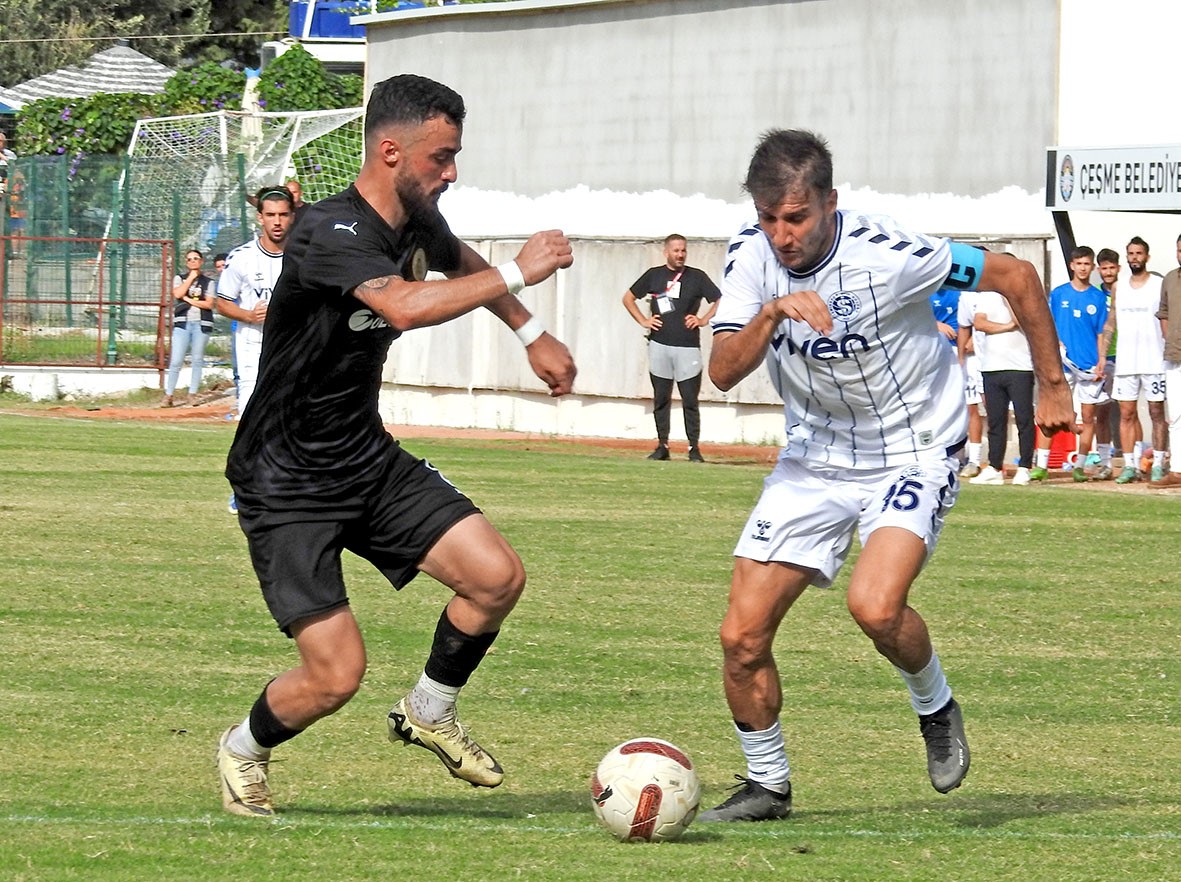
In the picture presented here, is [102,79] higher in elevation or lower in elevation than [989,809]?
higher

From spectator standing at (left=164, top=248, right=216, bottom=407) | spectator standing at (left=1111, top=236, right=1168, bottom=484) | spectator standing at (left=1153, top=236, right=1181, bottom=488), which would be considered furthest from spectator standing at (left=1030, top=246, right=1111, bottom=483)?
spectator standing at (left=164, top=248, right=216, bottom=407)

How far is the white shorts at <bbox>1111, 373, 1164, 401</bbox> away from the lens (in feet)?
63.8

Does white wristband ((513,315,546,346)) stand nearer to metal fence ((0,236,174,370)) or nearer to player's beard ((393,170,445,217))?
player's beard ((393,170,445,217))

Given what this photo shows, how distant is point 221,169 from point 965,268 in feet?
86.8

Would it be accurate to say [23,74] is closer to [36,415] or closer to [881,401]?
[36,415]

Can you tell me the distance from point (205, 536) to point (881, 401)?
27.6 feet

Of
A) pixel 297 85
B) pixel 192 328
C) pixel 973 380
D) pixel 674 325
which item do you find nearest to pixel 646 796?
pixel 973 380

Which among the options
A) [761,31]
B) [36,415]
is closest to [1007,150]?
[761,31]

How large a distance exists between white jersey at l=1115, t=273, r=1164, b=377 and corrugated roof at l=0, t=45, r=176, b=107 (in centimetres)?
3989

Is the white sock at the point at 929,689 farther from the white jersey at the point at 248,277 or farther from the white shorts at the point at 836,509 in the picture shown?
the white jersey at the point at 248,277

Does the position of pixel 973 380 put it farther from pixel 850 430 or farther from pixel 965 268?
pixel 850 430

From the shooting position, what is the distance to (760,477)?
2002cm

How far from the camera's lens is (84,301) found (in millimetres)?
30969

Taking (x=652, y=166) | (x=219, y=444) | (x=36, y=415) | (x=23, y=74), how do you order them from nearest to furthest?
1. (x=219, y=444)
2. (x=36, y=415)
3. (x=652, y=166)
4. (x=23, y=74)
